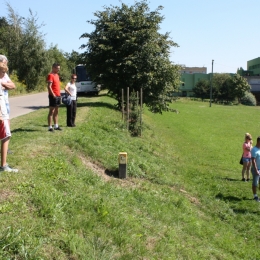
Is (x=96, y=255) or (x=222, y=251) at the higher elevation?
(x=96, y=255)

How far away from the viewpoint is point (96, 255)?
4.53 meters

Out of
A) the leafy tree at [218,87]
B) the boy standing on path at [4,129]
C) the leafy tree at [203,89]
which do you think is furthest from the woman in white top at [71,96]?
the leafy tree at [203,89]

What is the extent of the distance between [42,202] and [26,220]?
1.71ft

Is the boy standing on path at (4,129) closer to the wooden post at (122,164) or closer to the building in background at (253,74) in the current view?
the wooden post at (122,164)

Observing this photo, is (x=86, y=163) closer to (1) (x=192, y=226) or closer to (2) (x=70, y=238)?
(1) (x=192, y=226)

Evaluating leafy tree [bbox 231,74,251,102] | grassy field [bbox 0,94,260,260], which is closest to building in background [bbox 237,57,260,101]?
leafy tree [bbox 231,74,251,102]

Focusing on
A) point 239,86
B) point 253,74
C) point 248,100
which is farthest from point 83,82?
point 253,74

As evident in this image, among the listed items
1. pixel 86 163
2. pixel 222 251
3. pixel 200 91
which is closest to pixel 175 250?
pixel 222 251

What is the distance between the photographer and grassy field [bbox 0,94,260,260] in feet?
14.9

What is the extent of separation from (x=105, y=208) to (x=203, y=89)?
267 ft

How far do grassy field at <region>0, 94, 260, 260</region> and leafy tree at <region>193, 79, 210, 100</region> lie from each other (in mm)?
74586

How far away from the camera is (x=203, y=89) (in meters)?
84.7

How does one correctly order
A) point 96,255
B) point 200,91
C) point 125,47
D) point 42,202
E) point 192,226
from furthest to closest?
point 200,91
point 125,47
point 192,226
point 42,202
point 96,255

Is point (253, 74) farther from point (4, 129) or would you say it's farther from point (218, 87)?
point (4, 129)
